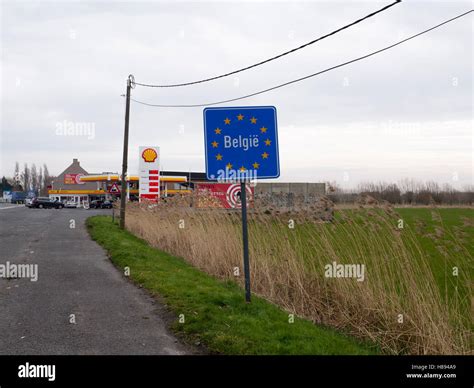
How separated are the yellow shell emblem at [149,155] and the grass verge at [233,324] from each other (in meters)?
20.3

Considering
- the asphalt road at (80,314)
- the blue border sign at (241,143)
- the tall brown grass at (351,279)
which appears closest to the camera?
the asphalt road at (80,314)

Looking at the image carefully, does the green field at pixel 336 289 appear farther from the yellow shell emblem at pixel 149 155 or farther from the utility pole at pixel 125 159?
the yellow shell emblem at pixel 149 155

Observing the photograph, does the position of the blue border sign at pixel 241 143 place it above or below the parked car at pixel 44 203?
above

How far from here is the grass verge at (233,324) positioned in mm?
5664

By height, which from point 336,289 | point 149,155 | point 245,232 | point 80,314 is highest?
point 149,155

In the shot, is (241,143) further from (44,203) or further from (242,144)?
(44,203)

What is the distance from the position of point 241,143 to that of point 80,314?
3.43 m

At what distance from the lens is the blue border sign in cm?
732

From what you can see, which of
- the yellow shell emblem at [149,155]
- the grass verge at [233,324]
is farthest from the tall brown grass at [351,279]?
the yellow shell emblem at [149,155]

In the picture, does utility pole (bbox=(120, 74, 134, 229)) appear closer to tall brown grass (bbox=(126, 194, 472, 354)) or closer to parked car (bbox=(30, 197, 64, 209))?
tall brown grass (bbox=(126, 194, 472, 354))

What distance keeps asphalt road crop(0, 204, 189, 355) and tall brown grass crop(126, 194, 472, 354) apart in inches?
93.0

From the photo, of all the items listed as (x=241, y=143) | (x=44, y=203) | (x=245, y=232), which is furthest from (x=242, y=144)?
(x=44, y=203)

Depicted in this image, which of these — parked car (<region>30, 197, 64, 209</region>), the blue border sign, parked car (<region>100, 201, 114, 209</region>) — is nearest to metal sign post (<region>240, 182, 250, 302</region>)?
the blue border sign

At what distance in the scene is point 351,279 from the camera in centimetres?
796
